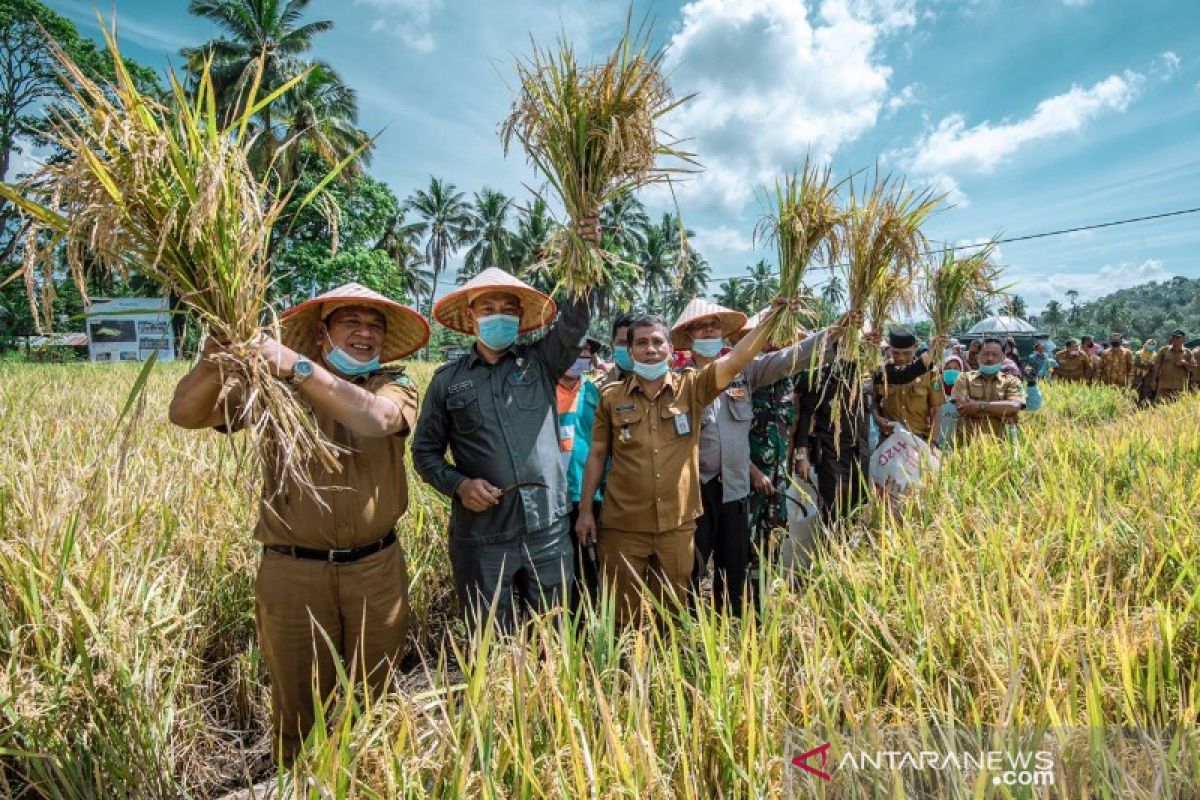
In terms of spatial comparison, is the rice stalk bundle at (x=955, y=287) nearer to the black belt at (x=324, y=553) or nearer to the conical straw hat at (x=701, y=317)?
the conical straw hat at (x=701, y=317)

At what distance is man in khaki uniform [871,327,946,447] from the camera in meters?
4.99

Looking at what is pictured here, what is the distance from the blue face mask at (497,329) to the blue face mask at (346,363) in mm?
483

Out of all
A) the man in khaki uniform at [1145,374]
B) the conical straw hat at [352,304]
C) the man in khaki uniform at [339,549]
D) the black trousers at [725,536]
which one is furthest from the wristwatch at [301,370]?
the man in khaki uniform at [1145,374]

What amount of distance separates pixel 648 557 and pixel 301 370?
1.76 metres

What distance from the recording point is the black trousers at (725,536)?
10.5 feet

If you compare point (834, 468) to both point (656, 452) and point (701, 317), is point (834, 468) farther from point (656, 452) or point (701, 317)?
point (656, 452)

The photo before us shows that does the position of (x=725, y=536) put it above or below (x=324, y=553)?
below

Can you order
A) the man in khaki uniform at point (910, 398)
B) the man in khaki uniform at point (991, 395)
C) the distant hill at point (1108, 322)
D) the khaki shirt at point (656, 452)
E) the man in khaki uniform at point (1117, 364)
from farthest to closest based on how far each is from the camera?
the distant hill at point (1108, 322), the man in khaki uniform at point (1117, 364), the man in khaki uniform at point (991, 395), the man in khaki uniform at point (910, 398), the khaki shirt at point (656, 452)

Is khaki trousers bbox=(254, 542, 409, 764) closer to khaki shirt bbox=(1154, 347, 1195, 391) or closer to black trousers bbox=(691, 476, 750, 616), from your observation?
black trousers bbox=(691, 476, 750, 616)

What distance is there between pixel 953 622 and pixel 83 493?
3.26 m

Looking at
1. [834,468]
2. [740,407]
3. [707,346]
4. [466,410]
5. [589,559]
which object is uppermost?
[707,346]

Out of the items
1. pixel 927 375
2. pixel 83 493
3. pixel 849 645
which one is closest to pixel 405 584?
pixel 83 493

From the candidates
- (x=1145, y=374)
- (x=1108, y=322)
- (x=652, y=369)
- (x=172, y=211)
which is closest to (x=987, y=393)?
(x=652, y=369)

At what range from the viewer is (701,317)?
337 centimetres
